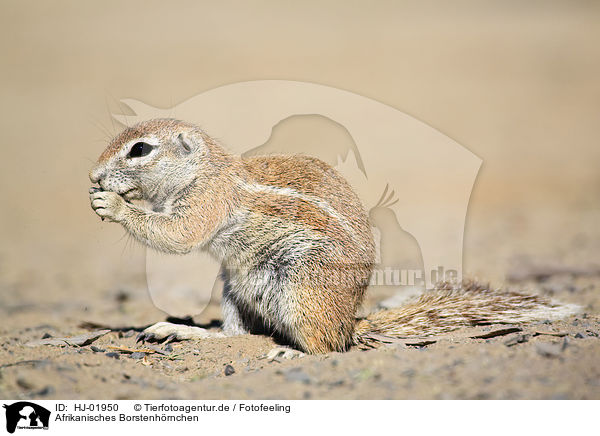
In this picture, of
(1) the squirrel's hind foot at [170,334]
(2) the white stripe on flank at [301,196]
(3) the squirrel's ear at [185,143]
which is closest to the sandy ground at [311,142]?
(1) the squirrel's hind foot at [170,334]

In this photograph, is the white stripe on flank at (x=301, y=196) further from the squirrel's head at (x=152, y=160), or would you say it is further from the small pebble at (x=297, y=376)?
the small pebble at (x=297, y=376)

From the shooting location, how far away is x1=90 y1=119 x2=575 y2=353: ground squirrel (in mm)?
4684

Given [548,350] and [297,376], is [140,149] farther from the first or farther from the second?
[548,350]

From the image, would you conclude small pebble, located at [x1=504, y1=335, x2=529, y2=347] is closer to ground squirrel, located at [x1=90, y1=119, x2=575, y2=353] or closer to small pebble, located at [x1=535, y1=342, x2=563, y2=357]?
small pebble, located at [x1=535, y1=342, x2=563, y2=357]

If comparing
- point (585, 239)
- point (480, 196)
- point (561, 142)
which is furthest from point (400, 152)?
point (585, 239)

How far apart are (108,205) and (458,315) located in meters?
3.05

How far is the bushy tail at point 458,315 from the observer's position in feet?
16.4

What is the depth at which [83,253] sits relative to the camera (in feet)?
34.0

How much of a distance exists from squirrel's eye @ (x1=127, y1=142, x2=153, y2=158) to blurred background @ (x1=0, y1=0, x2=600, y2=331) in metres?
2.61

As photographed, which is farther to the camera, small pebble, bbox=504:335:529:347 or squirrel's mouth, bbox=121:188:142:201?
squirrel's mouth, bbox=121:188:142:201

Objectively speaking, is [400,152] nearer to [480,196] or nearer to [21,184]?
[480,196]

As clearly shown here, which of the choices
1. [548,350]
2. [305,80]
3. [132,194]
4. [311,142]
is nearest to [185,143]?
[132,194]

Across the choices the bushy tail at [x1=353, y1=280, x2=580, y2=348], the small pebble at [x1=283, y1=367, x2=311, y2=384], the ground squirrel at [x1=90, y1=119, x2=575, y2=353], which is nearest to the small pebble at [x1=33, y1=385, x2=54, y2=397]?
the small pebble at [x1=283, y1=367, x2=311, y2=384]
